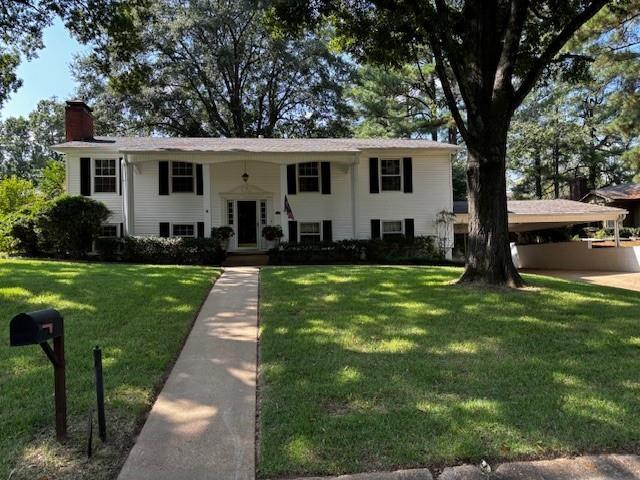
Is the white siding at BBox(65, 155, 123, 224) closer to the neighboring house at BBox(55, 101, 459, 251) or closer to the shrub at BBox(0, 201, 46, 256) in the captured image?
the neighboring house at BBox(55, 101, 459, 251)

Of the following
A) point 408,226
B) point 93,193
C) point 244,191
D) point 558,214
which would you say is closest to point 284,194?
point 244,191

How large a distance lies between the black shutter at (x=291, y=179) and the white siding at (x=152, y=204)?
3700 millimetres

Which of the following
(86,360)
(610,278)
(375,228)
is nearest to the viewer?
(86,360)

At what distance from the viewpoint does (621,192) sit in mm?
34844

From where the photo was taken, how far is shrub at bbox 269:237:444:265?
55.8ft

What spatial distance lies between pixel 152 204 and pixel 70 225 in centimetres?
380

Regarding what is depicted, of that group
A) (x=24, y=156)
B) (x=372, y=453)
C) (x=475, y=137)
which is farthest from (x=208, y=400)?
(x=24, y=156)

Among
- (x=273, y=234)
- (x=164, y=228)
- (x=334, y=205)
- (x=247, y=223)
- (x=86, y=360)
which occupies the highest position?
(x=334, y=205)

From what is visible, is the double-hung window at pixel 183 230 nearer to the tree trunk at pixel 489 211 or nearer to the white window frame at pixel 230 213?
the white window frame at pixel 230 213

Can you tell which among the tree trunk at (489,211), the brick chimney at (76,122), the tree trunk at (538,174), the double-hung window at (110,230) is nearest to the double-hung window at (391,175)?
the double-hung window at (110,230)

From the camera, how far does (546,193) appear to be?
160 ft

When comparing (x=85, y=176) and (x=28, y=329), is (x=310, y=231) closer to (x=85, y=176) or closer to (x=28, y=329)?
(x=85, y=176)

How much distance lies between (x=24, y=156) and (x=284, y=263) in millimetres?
55262

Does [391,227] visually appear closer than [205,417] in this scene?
No
